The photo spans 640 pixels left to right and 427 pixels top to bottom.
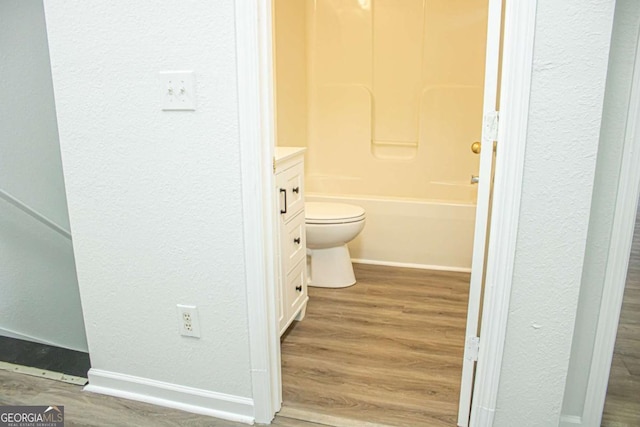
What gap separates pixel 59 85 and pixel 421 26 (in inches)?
97.5

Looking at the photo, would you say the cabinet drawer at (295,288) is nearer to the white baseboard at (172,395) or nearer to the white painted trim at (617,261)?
the white baseboard at (172,395)

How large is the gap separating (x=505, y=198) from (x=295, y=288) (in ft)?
4.11

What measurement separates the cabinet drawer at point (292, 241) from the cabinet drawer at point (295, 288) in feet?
0.15

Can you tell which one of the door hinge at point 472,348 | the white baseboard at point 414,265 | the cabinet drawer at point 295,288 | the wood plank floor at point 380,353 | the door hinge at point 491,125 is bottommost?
the wood plank floor at point 380,353

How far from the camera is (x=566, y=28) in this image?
1.38 m

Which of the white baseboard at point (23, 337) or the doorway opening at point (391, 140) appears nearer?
the white baseboard at point (23, 337)

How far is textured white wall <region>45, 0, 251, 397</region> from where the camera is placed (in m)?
1.65

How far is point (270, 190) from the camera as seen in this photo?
1727 millimetres

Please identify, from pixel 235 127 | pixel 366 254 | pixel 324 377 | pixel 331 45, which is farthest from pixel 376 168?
pixel 235 127

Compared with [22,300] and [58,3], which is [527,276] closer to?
[58,3]

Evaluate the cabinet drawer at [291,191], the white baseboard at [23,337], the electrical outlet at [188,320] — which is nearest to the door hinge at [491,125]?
the cabinet drawer at [291,191]

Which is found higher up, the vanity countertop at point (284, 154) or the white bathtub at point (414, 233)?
the vanity countertop at point (284, 154)

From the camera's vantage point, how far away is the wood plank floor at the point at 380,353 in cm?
195

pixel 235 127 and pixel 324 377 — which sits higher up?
pixel 235 127
